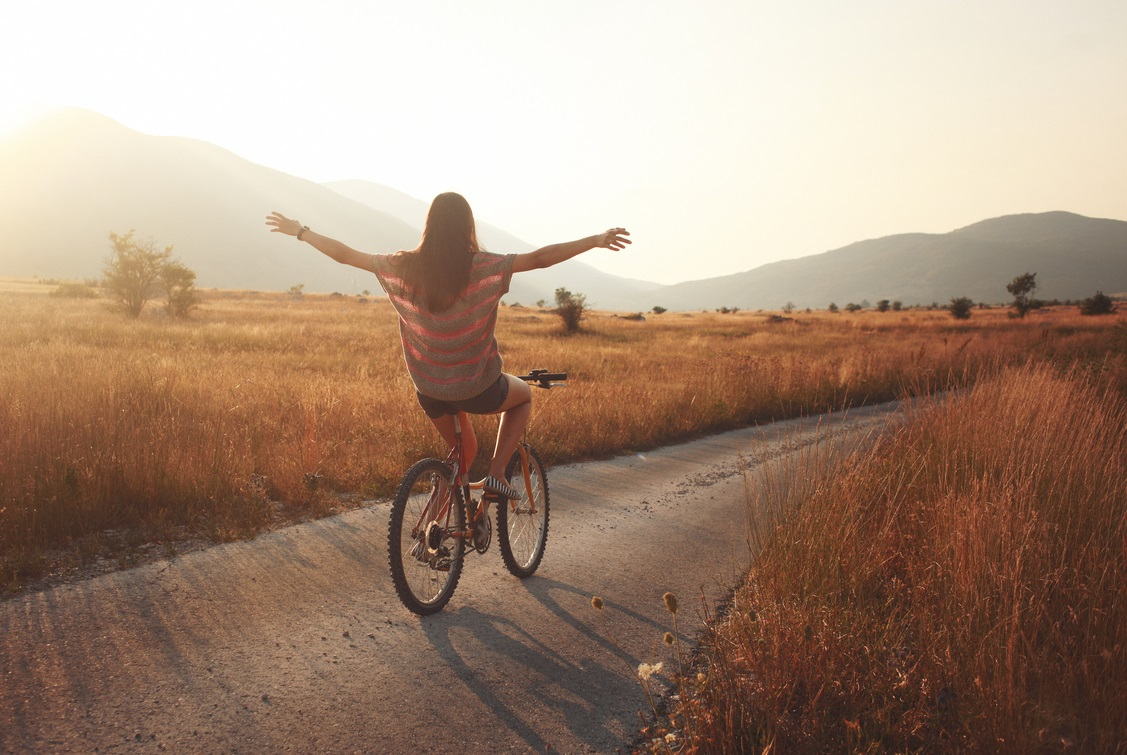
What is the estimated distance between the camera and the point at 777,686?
3066 millimetres

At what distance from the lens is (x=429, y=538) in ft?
14.0

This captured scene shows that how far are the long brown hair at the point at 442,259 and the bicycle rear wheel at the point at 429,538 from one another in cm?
107

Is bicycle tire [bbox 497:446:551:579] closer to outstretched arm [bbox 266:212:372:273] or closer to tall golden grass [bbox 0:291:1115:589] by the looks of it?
outstretched arm [bbox 266:212:372:273]

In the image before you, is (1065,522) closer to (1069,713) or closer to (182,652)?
(1069,713)

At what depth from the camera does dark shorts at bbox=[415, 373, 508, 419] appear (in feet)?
13.9

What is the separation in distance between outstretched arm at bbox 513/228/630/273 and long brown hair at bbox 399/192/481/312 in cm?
34

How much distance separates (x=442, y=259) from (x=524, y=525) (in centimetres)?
229

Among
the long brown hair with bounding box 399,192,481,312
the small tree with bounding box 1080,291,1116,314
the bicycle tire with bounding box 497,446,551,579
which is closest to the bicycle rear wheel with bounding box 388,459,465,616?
the bicycle tire with bounding box 497,446,551,579

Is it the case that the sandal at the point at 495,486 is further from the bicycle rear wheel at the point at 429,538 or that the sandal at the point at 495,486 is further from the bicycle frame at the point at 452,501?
the bicycle rear wheel at the point at 429,538

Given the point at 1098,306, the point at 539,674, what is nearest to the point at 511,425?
the point at 539,674

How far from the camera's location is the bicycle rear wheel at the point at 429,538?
4191 millimetres

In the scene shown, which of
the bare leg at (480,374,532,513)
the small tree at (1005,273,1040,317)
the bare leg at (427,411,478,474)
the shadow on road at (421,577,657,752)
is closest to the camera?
the shadow on road at (421,577,657,752)

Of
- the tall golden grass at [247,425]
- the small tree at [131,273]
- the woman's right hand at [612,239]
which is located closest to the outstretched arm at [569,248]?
the woman's right hand at [612,239]

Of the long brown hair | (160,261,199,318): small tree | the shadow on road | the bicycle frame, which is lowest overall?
the shadow on road
